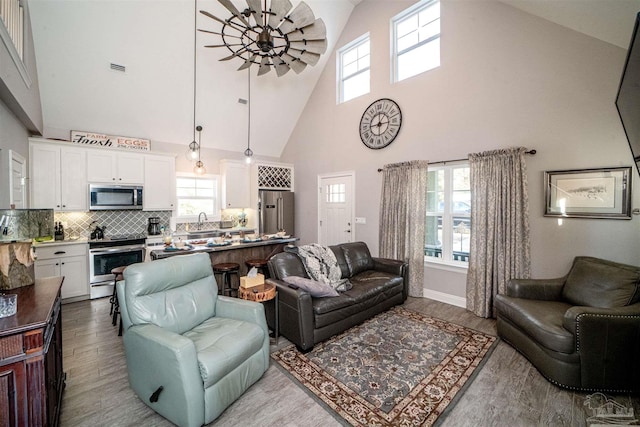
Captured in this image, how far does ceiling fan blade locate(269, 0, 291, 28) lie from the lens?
258cm

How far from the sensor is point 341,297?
10.2 feet

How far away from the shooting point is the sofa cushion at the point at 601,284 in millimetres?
2379

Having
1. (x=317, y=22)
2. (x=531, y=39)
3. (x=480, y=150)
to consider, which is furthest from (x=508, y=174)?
(x=317, y=22)

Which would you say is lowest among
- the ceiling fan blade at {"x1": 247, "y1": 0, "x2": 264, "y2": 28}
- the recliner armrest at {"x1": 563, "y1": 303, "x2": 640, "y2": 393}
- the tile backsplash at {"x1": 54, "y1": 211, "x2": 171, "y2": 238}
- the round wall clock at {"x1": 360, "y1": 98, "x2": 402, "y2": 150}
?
the recliner armrest at {"x1": 563, "y1": 303, "x2": 640, "y2": 393}

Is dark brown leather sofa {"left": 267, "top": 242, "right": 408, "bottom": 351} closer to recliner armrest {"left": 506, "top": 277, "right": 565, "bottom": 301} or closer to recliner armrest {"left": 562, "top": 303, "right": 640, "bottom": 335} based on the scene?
recliner armrest {"left": 506, "top": 277, "right": 565, "bottom": 301}

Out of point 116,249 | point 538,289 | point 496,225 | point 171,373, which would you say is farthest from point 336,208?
point 171,373

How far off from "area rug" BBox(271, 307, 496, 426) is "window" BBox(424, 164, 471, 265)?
129cm

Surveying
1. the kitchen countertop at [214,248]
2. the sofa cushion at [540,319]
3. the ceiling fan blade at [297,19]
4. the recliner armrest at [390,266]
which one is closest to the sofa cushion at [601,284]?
the sofa cushion at [540,319]

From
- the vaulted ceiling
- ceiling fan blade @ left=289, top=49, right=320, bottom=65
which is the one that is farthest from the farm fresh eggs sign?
ceiling fan blade @ left=289, top=49, right=320, bottom=65

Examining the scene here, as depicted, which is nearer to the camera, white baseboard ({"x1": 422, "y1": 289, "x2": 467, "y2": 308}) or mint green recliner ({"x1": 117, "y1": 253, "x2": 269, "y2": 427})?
mint green recliner ({"x1": 117, "y1": 253, "x2": 269, "y2": 427})

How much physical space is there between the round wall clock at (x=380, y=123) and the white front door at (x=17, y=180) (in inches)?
196

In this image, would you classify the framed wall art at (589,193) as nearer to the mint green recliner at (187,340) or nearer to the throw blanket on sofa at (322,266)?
the throw blanket on sofa at (322,266)

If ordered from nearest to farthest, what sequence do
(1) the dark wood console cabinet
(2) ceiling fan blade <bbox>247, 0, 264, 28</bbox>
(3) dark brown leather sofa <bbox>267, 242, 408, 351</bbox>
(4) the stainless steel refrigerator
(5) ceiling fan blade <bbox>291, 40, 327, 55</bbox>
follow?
(1) the dark wood console cabinet < (2) ceiling fan blade <bbox>247, 0, 264, 28</bbox> < (3) dark brown leather sofa <bbox>267, 242, 408, 351</bbox> < (5) ceiling fan blade <bbox>291, 40, 327, 55</bbox> < (4) the stainless steel refrigerator

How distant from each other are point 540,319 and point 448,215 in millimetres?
2051
